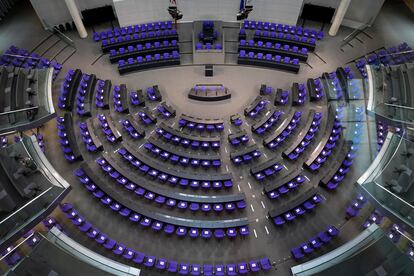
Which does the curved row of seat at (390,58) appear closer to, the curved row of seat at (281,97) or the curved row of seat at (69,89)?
the curved row of seat at (281,97)

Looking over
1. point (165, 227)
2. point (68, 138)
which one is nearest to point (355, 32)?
point (165, 227)

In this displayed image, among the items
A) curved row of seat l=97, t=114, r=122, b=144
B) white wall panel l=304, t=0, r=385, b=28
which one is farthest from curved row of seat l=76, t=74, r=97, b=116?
white wall panel l=304, t=0, r=385, b=28

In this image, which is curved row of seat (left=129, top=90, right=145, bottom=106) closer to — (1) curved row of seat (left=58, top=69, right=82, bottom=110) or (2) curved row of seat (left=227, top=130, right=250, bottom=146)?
(1) curved row of seat (left=58, top=69, right=82, bottom=110)

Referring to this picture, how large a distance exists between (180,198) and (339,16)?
1798 centimetres

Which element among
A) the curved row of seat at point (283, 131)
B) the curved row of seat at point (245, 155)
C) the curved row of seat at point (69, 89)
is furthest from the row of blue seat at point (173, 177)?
the curved row of seat at point (69, 89)

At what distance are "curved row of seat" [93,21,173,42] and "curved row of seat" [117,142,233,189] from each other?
34.7ft

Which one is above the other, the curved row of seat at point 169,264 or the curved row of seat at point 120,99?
the curved row of seat at point 120,99

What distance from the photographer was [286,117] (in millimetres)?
22016

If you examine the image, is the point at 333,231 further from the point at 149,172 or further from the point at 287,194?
the point at 149,172

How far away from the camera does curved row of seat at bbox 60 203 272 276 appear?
51.9ft

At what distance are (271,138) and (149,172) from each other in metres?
7.57

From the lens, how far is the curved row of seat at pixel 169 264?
1581cm

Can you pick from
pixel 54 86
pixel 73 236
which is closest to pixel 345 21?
pixel 54 86

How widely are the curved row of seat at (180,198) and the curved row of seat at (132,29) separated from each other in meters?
11.6
